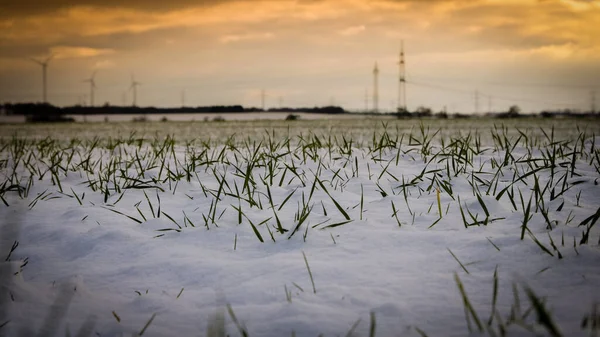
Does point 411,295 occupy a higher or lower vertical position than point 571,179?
lower

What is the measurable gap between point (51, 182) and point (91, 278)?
2059mm

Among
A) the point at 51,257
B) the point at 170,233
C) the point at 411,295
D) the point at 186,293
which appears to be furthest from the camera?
the point at 170,233

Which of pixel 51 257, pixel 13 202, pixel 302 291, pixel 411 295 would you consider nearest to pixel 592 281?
pixel 411 295

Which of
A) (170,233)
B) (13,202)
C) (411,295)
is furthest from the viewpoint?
(13,202)

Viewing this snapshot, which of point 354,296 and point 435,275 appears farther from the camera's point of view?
point 435,275

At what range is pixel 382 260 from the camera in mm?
1596

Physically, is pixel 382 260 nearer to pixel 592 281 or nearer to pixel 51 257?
pixel 592 281

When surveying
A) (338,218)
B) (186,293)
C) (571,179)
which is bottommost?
(186,293)

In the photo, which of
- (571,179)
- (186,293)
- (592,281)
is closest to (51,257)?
(186,293)

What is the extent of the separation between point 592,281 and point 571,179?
1688 mm

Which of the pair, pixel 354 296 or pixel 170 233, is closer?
pixel 354 296

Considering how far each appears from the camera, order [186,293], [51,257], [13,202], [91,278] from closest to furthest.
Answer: [186,293], [91,278], [51,257], [13,202]

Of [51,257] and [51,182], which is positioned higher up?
[51,182]

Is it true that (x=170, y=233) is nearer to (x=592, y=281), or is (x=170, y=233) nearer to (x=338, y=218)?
(x=338, y=218)
